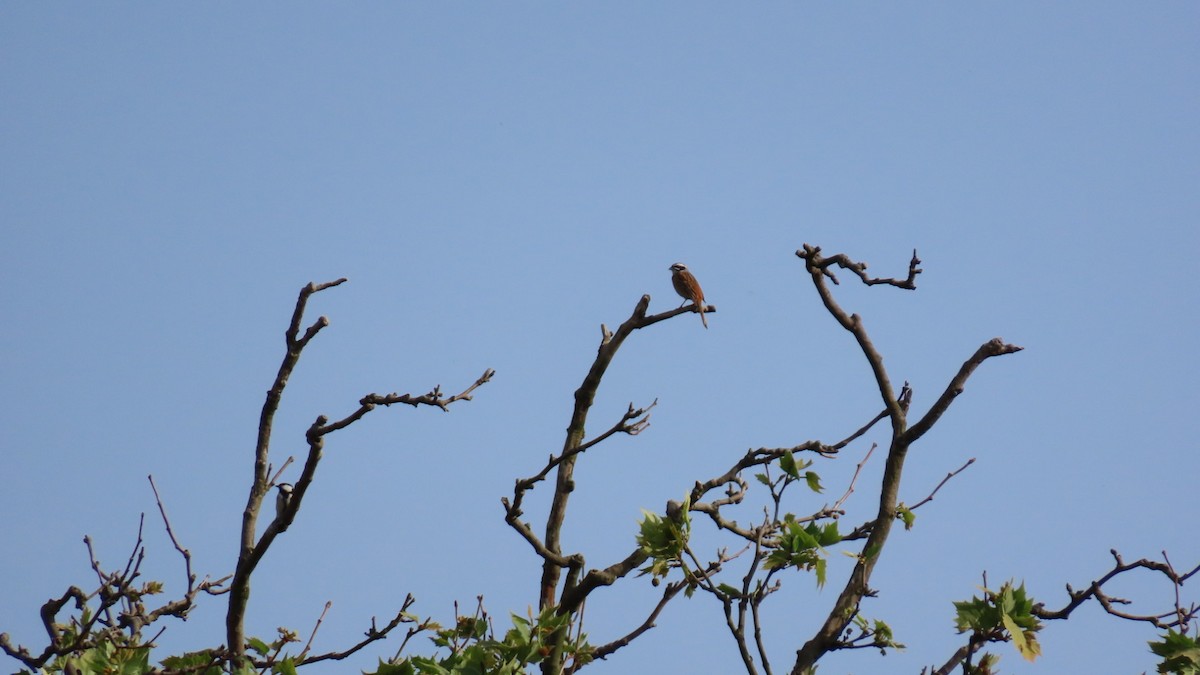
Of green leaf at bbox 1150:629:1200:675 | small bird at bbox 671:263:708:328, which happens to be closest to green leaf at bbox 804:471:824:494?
green leaf at bbox 1150:629:1200:675

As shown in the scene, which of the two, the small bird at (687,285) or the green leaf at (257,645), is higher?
the small bird at (687,285)

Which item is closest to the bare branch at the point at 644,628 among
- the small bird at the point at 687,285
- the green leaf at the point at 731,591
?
the green leaf at the point at 731,591

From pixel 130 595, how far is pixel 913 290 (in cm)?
468

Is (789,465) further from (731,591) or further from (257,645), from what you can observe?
(257,645)

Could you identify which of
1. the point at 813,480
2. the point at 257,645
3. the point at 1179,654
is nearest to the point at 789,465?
the point at 813,480

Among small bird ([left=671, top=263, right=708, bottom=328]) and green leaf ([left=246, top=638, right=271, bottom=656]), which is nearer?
green leaf ([left=246, top=638, right=271, bottom=656])

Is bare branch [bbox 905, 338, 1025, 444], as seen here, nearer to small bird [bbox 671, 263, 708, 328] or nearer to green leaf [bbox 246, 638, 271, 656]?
green leaf [bbox 246, 638, 271, 656]

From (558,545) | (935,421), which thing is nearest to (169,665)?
(558,545)

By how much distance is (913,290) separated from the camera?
660 centimetres

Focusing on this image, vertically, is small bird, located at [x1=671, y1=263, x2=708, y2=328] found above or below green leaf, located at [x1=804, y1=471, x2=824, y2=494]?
above

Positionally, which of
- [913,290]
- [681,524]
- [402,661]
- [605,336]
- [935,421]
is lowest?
[402,661]

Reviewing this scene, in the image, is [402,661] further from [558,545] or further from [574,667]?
[558,545]

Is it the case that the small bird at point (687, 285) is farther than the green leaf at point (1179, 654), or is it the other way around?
the small bird at point (687, 285)

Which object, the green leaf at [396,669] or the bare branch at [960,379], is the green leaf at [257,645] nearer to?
the green leaf at [396,669]
